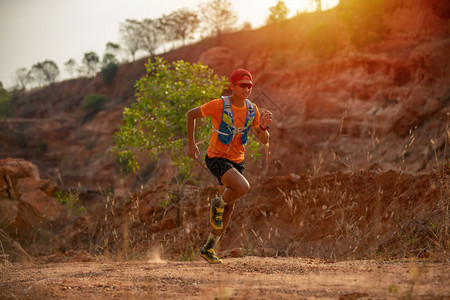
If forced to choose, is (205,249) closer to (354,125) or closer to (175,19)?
(354,125)

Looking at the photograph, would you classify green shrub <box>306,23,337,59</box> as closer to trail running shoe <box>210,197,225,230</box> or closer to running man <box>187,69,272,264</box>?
running man <box>187,69,272,264</box>

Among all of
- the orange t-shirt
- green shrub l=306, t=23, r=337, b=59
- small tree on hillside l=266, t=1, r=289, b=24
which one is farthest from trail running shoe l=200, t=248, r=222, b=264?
small tree on hillside l=266, t=1, r=289, b=24

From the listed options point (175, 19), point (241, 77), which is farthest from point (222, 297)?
point (175, 19)

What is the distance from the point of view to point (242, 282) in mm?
3031

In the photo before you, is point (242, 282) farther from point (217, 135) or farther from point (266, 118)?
point (266, 118)

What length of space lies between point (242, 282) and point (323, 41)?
18856 millimetres

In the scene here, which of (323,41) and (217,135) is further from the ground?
(323,41)

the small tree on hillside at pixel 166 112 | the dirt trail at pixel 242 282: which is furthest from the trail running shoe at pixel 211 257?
the small tree on hillside at pixel 166 112

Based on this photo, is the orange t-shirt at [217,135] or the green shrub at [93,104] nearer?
the orange t-shirt at [217,135]

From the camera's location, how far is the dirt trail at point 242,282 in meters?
2.58

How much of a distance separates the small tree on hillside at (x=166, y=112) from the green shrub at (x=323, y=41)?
13494mm

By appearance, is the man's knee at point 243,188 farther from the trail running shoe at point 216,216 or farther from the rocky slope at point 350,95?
the rocky slope at point 350,95

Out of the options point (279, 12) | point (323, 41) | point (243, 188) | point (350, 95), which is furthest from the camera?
point (279, 12)

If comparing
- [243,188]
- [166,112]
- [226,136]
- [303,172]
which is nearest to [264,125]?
[226,136]
